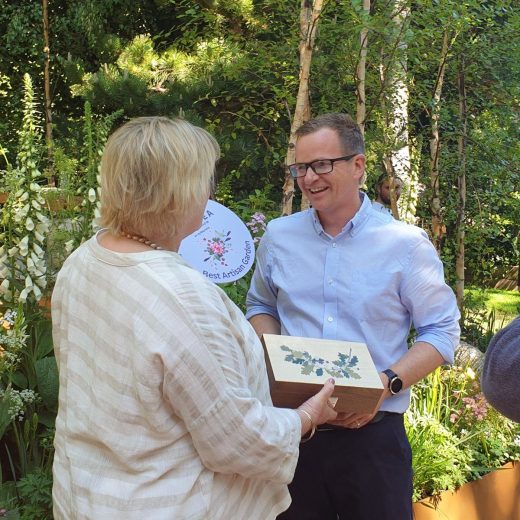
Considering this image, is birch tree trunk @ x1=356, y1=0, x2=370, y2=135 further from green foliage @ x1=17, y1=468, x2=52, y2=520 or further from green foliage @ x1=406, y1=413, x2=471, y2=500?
green foliage @ x1=17, y1=468, x2=52, y2=520

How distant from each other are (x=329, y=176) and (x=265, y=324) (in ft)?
1.85

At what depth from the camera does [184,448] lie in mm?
1546

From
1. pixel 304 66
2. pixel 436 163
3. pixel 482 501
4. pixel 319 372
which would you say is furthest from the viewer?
pixel 436 163

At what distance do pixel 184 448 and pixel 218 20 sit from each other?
6369 mm

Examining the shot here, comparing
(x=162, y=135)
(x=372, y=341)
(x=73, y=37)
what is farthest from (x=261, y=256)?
(x=73, y=37)

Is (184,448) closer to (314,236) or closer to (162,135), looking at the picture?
(162,135)

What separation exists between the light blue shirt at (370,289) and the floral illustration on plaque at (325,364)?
28 centimetres

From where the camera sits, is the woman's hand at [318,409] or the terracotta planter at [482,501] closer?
the woman's hand at [318,409]

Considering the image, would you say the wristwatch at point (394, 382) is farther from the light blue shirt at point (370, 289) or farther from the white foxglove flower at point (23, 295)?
the white foxglove flower at point (23, 295)

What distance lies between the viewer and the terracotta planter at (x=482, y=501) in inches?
144

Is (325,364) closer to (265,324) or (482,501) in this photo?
(265,324)

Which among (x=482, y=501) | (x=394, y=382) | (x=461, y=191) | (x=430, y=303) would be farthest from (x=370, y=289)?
(x=461, y=191)

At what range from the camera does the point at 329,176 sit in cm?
233

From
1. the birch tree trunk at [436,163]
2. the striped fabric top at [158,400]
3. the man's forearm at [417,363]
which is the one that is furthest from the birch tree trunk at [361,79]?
the striped fabric top at [158,400]
